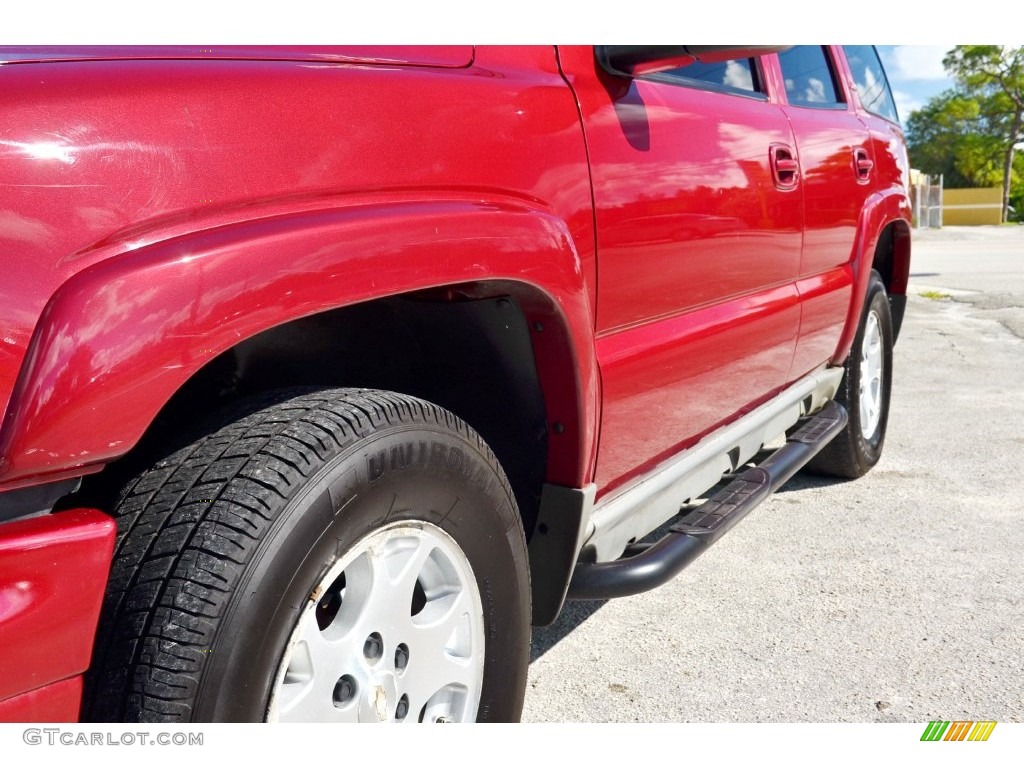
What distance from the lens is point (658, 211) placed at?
216cm

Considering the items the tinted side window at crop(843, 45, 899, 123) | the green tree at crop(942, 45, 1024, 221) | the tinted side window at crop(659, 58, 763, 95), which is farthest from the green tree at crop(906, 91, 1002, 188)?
the tinted side window at crop(659, 58, 763, 95)

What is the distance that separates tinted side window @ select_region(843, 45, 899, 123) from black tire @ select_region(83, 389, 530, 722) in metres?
3.32

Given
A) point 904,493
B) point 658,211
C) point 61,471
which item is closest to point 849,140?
point 904,493

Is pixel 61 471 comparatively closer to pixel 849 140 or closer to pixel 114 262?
pixel 114 262

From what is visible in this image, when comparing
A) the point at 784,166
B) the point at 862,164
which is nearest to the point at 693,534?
the point at 784,166

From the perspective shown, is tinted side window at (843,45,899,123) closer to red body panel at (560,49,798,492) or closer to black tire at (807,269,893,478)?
black tire at (807,269,893,478)

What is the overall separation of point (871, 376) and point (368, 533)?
136 inches

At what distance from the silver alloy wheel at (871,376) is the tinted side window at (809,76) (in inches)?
37.6

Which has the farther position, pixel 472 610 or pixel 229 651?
pixel 472 610

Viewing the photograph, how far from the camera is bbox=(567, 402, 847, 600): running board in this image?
2.14 metres

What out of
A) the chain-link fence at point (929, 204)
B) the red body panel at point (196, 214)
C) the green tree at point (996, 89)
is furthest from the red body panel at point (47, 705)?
the green tree at point (996, 89)

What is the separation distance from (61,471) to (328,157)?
1.85 ft

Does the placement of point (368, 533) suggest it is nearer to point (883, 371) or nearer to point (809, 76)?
point (809, 76)

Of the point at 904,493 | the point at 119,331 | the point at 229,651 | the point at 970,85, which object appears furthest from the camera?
the point at 970,85
